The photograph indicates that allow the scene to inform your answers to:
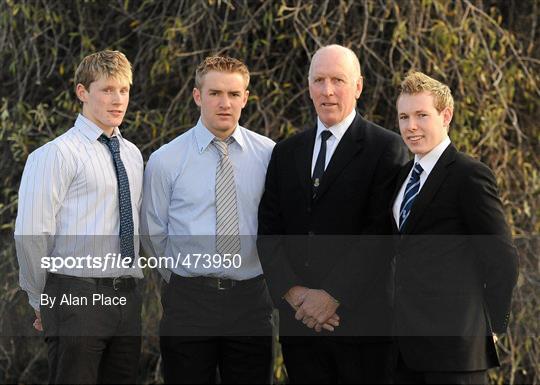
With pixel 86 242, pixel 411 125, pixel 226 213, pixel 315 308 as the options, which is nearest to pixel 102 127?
pixel 86 242

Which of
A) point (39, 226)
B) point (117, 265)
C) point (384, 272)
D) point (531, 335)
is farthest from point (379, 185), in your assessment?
point (531, 335)

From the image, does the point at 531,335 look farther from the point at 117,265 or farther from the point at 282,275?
the point at 117,265

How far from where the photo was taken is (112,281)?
3551 millimetres

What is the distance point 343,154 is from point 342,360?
79 centimetres

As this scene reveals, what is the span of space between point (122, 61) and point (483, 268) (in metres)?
1.60

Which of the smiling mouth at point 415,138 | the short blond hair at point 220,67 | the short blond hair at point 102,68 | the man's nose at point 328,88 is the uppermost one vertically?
the short blond hair at point 220,67

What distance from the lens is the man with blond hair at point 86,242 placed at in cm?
348

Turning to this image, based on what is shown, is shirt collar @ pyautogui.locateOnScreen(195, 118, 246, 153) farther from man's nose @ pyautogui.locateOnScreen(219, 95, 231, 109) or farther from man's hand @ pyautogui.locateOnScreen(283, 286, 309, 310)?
man's hand @ pyautogui.locateOnScreen(283, 286, 309, 310)

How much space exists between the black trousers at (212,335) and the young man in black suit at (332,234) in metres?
0.12

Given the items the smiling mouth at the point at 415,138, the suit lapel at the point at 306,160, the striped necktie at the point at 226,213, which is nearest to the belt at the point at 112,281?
the striped necktie at the point at 226,213

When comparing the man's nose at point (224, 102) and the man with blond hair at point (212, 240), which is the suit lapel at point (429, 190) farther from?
the man's nose at point (224, 102)

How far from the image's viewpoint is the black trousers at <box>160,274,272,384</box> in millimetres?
3682

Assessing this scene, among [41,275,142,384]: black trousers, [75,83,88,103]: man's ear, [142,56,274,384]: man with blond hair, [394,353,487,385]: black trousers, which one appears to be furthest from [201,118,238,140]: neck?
[394,353,487,385]: black trousers

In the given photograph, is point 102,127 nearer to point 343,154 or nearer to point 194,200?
point 194,200
